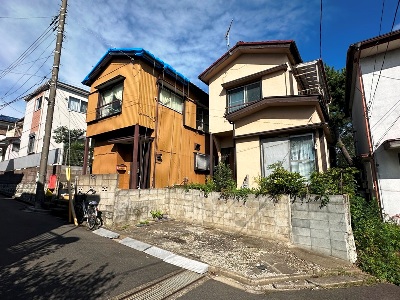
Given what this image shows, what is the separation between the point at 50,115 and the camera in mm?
11422

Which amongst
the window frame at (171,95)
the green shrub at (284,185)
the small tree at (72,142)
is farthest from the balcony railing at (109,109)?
the green shrub at (284,185)

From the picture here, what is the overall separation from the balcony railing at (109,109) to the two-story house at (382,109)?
37.1 ft

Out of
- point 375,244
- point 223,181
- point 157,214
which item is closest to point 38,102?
point 157,214

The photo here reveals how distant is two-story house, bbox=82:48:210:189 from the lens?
11.6 metres

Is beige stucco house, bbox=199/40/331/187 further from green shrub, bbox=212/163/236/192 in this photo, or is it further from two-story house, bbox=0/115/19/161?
two-story house, bbox=0/115/19/161

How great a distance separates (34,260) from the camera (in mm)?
5148

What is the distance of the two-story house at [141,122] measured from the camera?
1161 cm

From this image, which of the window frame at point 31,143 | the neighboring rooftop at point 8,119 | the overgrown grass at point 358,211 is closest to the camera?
the overgrown grass at point 358,211

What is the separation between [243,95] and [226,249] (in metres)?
8.94

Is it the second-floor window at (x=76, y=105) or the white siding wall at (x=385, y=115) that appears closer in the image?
the white siding wall at (x=385, y=115)

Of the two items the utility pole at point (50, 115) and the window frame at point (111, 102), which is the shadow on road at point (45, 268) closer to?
the utility pole at point (50, 115)

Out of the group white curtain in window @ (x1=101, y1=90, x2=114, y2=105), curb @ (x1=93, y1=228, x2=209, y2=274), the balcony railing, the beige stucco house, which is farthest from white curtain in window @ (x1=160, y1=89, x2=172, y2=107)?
curb @ (x1=93, y1=228, x2=209, y2=274)

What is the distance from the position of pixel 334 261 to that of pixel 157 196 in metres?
7.08

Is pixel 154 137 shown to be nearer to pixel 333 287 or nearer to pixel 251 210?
pixel 251 210
